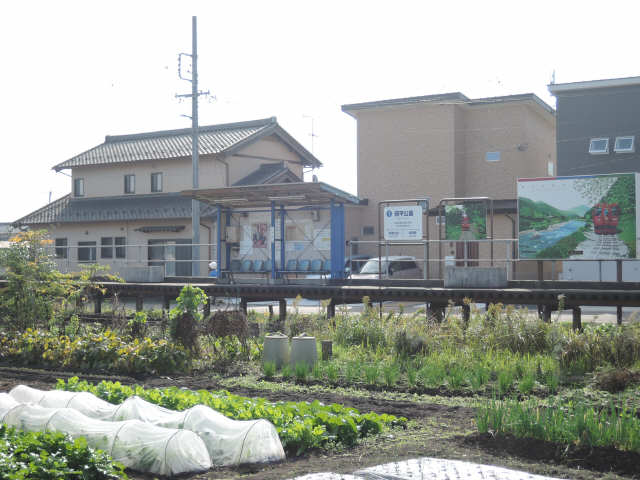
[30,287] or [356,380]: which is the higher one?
[30,287]

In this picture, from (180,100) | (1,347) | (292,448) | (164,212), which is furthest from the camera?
(164,212)

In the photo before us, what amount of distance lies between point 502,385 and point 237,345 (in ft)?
17.3

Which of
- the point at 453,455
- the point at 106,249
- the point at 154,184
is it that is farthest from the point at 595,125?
the point at 453,455

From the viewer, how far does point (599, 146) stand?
34.3 metres

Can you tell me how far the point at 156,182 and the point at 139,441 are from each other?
36.0 m

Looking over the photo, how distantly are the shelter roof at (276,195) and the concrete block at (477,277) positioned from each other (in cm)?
452

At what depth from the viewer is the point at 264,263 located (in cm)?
2433

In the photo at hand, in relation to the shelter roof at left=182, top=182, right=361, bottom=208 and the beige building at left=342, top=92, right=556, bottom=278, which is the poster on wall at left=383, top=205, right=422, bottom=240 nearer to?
the shelter roof at left=182, top=182, right=361, bottom=208

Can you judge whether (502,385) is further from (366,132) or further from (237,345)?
(366,132)

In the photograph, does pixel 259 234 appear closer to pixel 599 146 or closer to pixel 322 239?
pixel 322 239

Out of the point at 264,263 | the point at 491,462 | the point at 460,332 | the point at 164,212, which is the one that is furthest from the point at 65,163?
the point at 491,462

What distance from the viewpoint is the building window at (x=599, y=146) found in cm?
3412

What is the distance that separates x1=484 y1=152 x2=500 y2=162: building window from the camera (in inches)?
1591

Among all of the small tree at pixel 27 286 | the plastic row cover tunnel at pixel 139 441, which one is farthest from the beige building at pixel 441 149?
the plastic row cover tunnel at pixel 139 441
